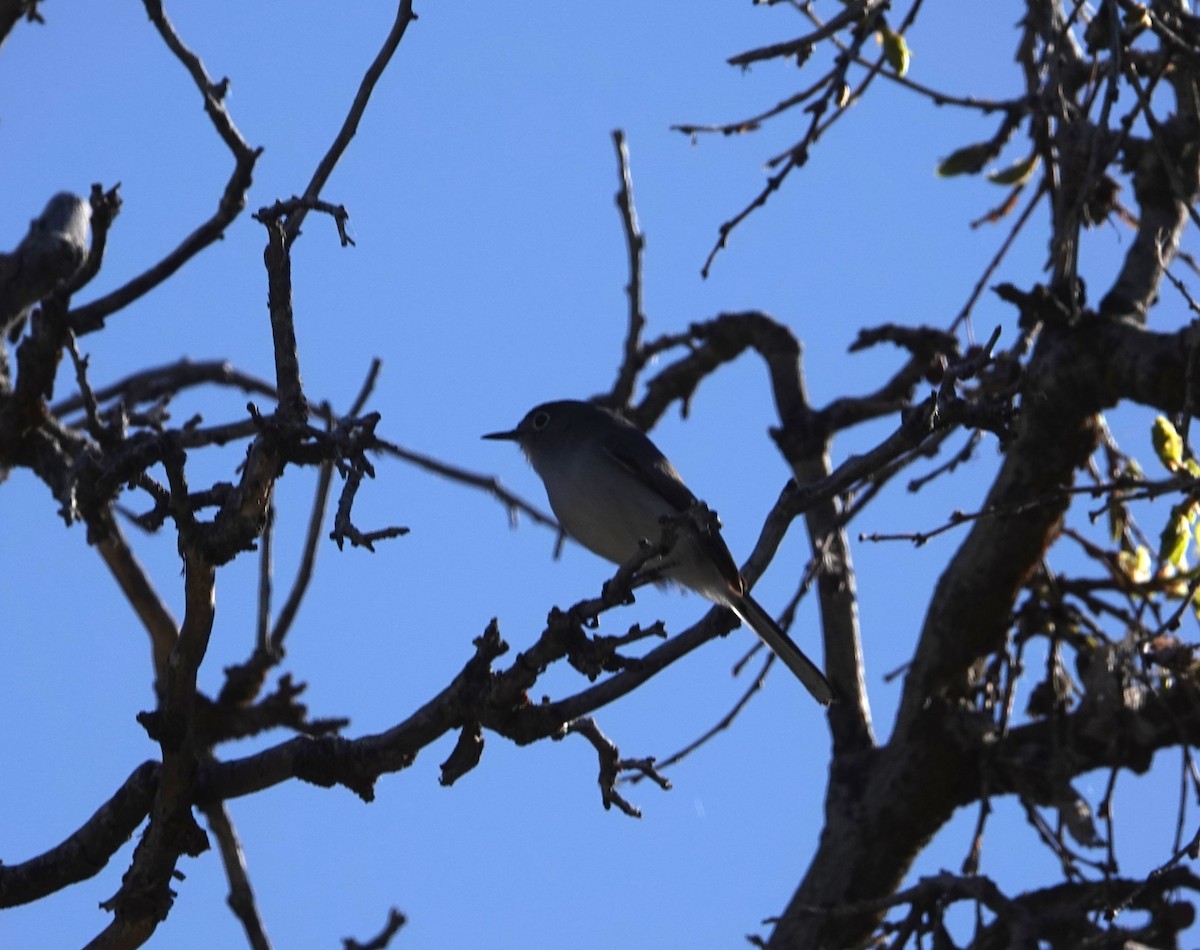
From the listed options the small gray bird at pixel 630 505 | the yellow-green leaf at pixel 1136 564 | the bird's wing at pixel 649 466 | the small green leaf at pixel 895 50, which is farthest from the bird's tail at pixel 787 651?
the small green leaf at pixel 895 50

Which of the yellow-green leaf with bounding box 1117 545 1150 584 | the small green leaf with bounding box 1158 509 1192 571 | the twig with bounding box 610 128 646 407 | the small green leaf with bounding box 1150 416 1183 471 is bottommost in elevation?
the small green leaf with bounding box 1158 509 1192 571

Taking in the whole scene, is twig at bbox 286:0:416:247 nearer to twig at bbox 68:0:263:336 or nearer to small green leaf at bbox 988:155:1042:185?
twig at bbox 68:0:263:336

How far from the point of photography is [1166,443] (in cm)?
402

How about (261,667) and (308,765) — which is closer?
(308,765)

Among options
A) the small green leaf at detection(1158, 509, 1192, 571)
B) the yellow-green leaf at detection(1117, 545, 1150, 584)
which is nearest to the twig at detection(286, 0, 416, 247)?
the small green leaf at detection(1158, 509, 1192, 571)

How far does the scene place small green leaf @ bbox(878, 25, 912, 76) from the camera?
5.05m

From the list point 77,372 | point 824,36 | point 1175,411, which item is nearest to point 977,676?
point 1175,411

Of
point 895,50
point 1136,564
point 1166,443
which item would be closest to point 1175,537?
point 1166,443

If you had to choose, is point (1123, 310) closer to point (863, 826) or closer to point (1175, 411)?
point (1175, 411)

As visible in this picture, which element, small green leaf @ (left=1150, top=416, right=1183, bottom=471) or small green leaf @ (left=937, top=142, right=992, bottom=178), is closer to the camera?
small green leaf @ (left=1150, top=416, right=1183, bottom=471)

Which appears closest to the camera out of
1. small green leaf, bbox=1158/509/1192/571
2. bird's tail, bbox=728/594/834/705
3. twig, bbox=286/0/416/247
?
twig, bbox=286/0/416/247

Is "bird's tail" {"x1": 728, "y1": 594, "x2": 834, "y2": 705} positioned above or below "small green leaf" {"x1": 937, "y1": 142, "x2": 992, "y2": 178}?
below

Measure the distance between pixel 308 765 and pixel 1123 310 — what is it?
330 cm

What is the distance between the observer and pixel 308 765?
3.28m
